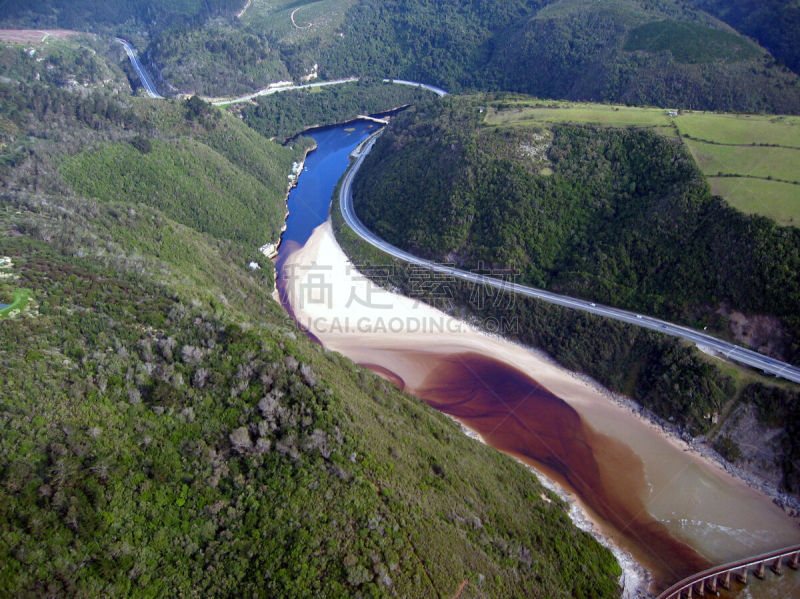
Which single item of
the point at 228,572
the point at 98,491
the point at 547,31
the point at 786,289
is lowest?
the point at 228,572

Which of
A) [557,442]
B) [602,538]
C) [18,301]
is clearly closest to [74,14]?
[18,301]

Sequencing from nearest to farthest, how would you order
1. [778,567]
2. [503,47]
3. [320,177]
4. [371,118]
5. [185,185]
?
[778,567] → [185,185] → [320,177] → [371,118] → [503,47]

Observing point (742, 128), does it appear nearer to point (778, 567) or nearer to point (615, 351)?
point (615, 351)

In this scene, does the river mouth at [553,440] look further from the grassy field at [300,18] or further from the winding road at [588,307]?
the grassy field at [300,18]

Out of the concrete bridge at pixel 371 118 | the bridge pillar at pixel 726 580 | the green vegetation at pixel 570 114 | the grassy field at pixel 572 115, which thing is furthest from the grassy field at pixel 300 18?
the bridge pillar at pixel 726 580

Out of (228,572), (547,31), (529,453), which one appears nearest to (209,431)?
(228,572)

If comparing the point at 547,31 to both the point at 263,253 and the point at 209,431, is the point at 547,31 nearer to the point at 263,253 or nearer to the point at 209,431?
the point at 263,253
